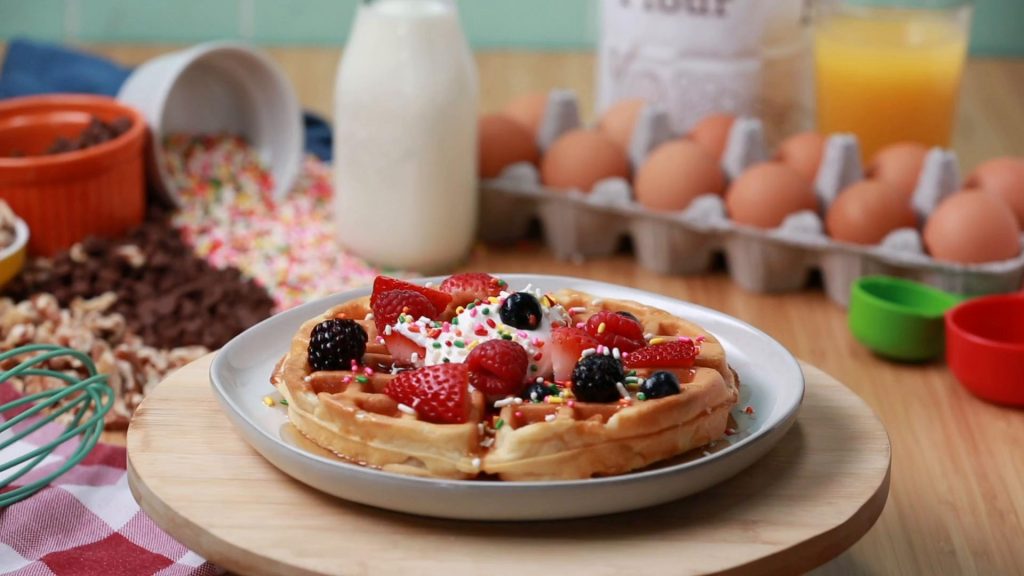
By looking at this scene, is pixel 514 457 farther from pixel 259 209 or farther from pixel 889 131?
pixel 889 131

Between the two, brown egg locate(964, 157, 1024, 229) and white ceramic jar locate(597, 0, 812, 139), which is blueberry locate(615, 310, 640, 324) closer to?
brown egg locate(964, 157, 1024, 229)

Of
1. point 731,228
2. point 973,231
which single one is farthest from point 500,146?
point 973,231

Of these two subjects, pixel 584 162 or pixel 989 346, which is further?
pixel 584 162

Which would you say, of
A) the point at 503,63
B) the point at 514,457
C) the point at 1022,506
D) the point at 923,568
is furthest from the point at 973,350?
the point at 503,63

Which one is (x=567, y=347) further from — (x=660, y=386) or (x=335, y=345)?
(x=335, y=345)

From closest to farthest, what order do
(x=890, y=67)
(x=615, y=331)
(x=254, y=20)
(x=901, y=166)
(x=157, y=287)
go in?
(x=615, y=331), (x=157, y=287), (x=901, y=166), (x=890, y=67), (x=254, y=20)

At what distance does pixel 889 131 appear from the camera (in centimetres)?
240

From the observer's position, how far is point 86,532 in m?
1.33

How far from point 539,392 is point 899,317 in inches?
34.9

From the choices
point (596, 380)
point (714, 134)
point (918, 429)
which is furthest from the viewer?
point (714, 134)

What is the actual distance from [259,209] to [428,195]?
14.5 inches

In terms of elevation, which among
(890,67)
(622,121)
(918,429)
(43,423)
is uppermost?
(890,67)

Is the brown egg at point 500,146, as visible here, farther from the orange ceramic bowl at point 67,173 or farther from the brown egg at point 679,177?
the orange ceramic bowl at point 67,173

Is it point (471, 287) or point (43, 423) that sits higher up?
point (471, 287)
